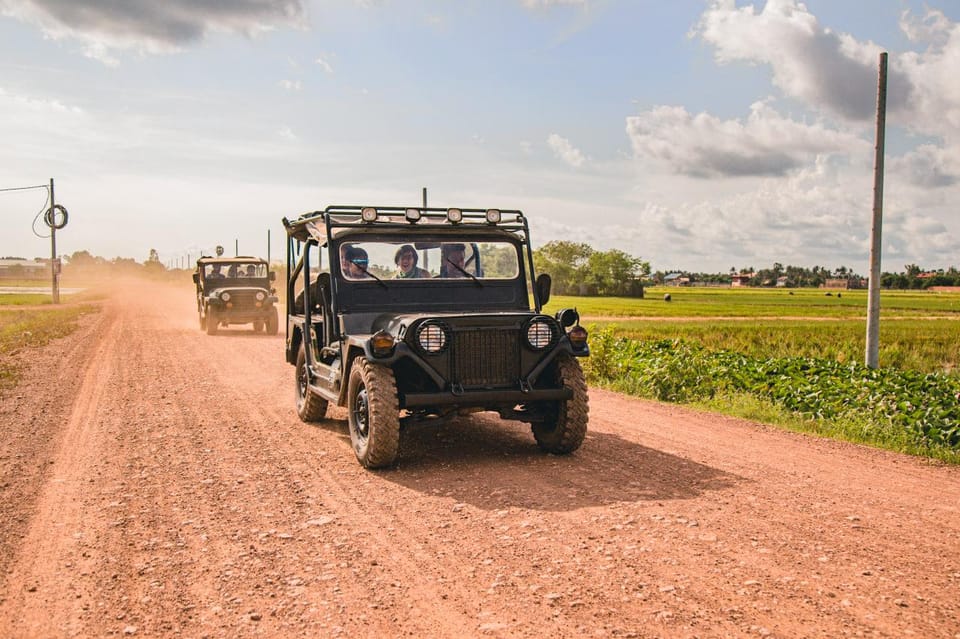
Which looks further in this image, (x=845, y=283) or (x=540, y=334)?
(x=845, y=283)

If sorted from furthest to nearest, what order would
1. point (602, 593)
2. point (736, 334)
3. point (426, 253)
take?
1. point (736, 334)
2. point (426, 253)
3. point (602, 593)

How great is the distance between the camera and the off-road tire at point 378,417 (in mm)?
6539

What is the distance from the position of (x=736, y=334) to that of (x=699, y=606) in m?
24.1

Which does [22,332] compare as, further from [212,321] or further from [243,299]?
[243,299]

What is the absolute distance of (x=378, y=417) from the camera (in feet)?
21.4

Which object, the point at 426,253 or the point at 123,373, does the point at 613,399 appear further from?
the point at 123,373

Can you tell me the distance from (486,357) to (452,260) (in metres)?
1.72

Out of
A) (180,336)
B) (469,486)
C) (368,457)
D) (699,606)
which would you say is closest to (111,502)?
(368,457)

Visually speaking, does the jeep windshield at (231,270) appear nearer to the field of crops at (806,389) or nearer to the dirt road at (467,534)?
the field of crops at (806,389)

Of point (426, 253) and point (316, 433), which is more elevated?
point (426, 253)

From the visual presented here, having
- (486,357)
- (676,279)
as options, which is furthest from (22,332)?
(676,279)

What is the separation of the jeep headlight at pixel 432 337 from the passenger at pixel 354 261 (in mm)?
1511

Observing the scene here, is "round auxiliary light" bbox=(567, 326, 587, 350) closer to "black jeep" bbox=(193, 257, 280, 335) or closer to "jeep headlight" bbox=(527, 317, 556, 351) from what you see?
"jeep headlight" bbox=(527, 317, 556, 351)

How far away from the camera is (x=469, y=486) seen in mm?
6289
